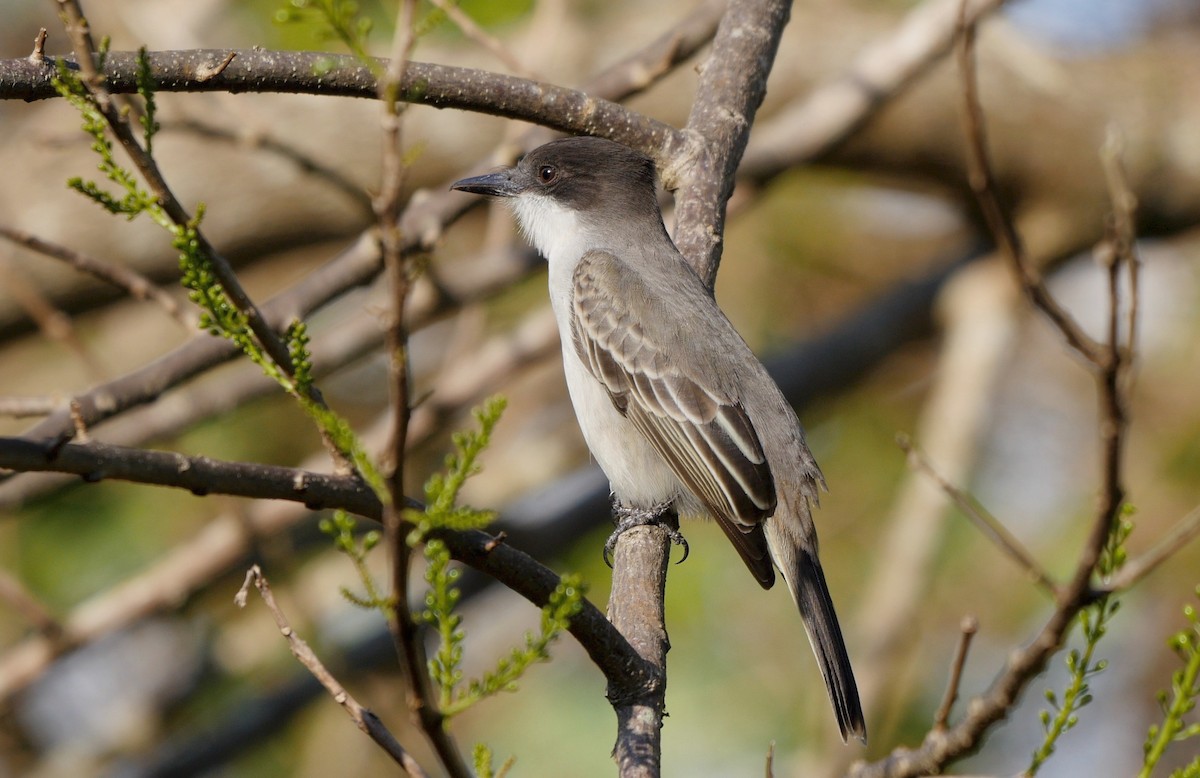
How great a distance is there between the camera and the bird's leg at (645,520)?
364 cm

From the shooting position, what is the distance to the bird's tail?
11.9 feet

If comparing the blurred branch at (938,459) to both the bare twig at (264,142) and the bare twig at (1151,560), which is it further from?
the bare twig at (1151,560)

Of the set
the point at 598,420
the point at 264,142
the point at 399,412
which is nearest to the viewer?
the point at 399,412

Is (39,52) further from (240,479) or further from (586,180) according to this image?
(586,180)

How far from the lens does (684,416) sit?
3973 millimetres

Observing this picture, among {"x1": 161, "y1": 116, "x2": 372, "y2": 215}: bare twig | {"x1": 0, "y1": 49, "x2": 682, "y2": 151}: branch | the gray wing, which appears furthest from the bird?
{"x1": 161, "y1": 116, "x2": 372, "y2": 215}: bare twig

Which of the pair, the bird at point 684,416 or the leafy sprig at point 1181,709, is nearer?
the leafy sprig at point 1181,709

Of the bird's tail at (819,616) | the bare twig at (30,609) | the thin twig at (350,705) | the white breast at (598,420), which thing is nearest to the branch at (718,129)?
the white breast at (598,420)

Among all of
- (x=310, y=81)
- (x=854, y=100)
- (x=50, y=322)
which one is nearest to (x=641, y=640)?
(x=310, y=81)

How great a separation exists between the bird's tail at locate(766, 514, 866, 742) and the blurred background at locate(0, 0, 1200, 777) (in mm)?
2267

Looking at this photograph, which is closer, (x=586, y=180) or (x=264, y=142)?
(x=586, y=180)

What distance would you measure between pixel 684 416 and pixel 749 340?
4.01 metres

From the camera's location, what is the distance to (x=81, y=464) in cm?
175

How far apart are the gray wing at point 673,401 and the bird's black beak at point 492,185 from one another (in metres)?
0.54
